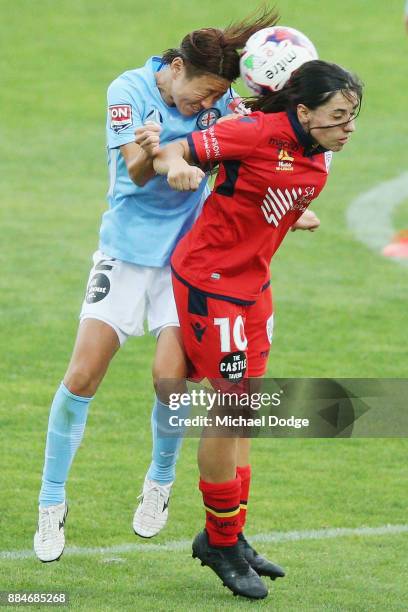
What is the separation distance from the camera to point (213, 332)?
5.80m

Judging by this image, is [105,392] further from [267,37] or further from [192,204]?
[267,37]

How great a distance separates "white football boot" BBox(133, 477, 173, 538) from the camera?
6430 mm

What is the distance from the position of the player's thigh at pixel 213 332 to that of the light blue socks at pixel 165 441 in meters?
0.49

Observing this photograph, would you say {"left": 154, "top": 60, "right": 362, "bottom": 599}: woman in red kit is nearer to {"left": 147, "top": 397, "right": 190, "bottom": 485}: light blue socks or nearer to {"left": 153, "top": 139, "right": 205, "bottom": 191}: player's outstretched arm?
{"left": 153, "top": 139, "right": 205, "bottom": 191}: player's outstretched arm

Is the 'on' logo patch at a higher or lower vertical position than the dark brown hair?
lower

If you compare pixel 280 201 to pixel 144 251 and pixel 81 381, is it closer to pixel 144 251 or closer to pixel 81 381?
pixel 144 251

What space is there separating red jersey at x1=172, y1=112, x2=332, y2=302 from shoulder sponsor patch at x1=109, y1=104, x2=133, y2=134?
1.69 ft

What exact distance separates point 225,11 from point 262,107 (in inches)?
743

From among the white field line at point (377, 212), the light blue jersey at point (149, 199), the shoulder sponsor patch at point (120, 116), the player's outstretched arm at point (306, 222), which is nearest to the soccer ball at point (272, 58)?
the light blue jersey at point (149, 199)

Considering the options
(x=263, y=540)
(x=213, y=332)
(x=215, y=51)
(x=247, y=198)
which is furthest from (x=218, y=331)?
(x=263, y=540)

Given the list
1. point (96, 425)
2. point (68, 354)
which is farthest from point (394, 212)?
point (96, 425)

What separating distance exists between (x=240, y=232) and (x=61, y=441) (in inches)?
50.8

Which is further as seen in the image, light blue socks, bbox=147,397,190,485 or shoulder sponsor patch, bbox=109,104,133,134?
light blue socks, bbox=147,397,190,485

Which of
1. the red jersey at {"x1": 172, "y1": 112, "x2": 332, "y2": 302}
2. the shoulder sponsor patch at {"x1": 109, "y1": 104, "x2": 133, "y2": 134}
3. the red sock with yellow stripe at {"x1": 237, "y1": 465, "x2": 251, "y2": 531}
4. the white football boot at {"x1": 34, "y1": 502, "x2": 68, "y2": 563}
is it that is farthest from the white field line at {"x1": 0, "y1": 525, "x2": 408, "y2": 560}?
the shoulder sponsor patch at {"x1": 109, "y1": 104, "x2": 133, "y2": 134}
